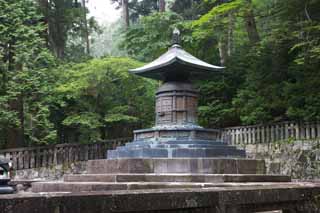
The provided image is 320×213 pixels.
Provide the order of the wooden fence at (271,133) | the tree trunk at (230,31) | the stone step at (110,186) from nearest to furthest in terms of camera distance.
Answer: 1. the stone step at (110,186)
2. the wooden fence at (271,133)
3. the tree trunk at (230,31)

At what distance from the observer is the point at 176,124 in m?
10.4

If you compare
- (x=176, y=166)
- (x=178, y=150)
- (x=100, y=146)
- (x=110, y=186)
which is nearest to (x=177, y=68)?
(x=178, y=150)

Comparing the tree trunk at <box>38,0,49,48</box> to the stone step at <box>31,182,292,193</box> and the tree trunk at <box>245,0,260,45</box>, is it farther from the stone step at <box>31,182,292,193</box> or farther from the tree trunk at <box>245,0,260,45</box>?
the stone step at <box>31,182,292,193</box>

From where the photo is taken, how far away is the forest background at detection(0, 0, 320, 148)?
13789mm

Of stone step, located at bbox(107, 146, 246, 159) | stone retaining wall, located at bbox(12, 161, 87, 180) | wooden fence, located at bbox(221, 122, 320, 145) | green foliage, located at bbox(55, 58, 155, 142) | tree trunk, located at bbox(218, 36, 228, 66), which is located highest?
tree trunk, located at bbox(218, 36, 228, 66)

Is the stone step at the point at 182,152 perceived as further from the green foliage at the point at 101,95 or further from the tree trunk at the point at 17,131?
the tree trunk at the point at 17,131

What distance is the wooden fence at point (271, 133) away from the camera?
42.4 feet

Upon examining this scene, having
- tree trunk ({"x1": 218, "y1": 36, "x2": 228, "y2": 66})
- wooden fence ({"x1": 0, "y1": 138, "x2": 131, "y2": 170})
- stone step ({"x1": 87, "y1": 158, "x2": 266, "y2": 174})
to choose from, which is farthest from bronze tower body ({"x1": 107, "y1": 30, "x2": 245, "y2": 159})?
tree trunk ({"x1": 218, "y1": 36, "x2": 228, "y2": 66})

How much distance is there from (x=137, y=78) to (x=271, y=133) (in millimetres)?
6230

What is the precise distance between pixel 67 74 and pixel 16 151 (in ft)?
12.6

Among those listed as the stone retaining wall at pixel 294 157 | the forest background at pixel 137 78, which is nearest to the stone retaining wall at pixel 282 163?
the stone retaining wall at pixel 294 157

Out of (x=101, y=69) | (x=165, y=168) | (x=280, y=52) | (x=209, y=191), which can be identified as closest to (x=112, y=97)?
(x=101, y=69)

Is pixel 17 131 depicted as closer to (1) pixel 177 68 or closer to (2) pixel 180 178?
(1) pixel 177 68

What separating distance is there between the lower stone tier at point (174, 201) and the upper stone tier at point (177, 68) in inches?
279
